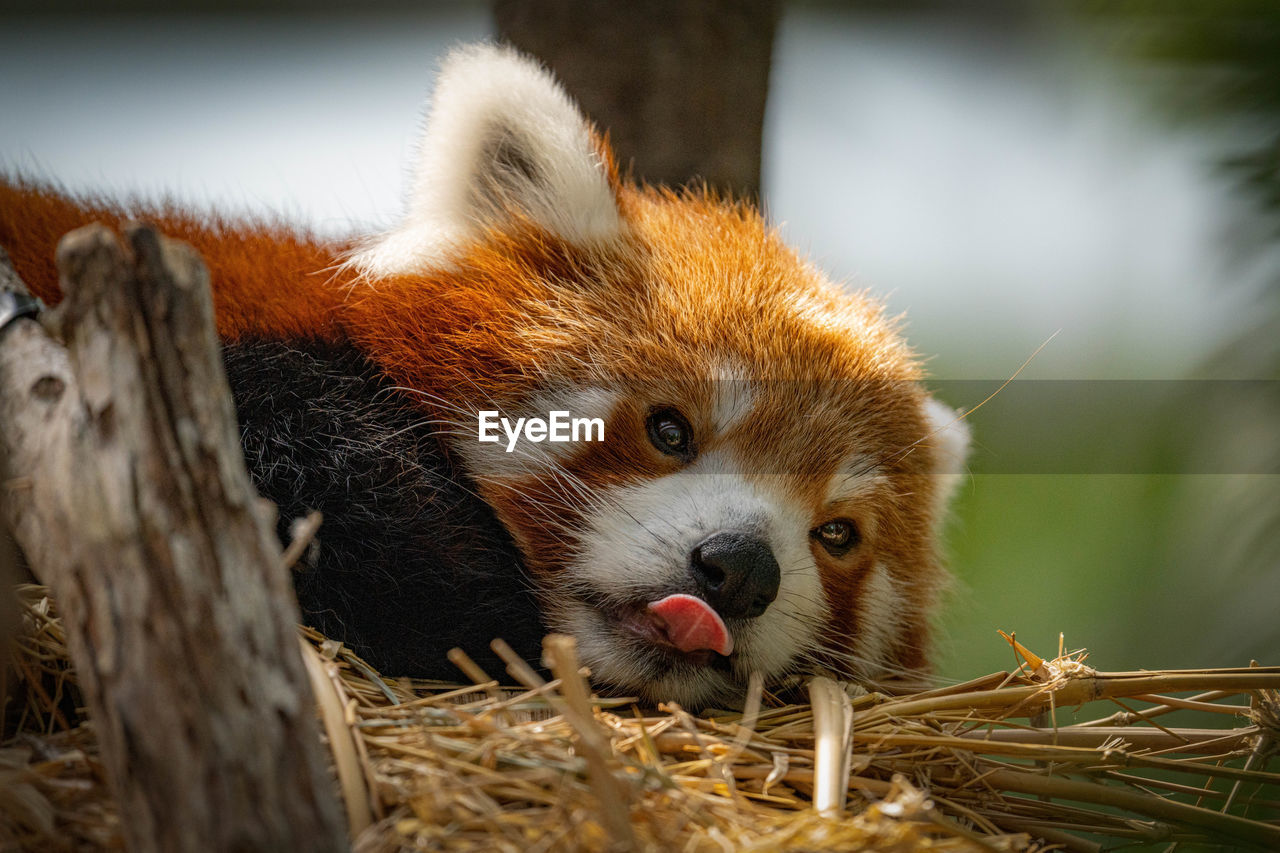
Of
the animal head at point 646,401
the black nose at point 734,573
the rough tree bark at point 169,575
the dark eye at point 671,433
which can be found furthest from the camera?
the dark eye at point 671,433

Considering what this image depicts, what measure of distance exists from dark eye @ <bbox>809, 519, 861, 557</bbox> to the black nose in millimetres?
300

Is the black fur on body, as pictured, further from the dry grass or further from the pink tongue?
the pink tongue

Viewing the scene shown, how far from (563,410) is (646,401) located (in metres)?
0.16

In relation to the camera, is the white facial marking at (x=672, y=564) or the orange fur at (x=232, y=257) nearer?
the white facial marking at (x=672, y=564)

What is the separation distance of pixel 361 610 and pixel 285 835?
708mm

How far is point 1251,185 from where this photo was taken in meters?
1.76

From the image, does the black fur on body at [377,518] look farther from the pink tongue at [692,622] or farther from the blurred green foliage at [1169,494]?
the blurred green foliage at [1169,494]

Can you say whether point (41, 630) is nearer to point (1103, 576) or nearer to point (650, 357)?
point (650, 357)

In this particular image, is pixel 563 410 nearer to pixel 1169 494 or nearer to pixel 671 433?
pixel 671 433

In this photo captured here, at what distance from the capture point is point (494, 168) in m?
1.79

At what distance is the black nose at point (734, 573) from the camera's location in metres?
1.39

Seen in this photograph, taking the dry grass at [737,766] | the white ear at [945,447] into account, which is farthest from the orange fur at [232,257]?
the white ear at [945,447]

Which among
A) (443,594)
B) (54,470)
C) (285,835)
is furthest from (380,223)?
(285,835)

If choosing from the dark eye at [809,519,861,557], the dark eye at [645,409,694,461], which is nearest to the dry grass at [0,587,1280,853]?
the dark eye at [809,519,861,557]
